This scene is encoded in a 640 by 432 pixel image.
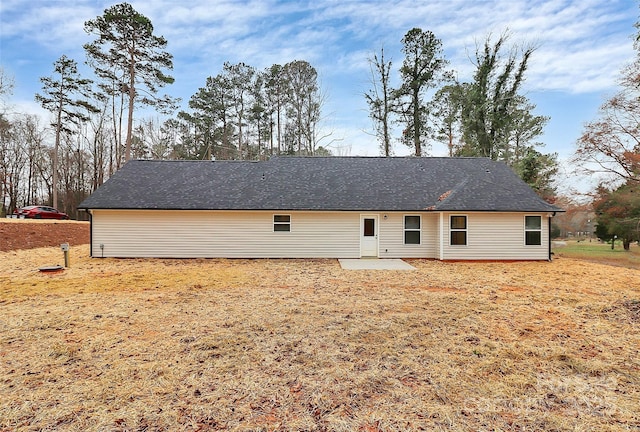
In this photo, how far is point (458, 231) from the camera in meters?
12.4

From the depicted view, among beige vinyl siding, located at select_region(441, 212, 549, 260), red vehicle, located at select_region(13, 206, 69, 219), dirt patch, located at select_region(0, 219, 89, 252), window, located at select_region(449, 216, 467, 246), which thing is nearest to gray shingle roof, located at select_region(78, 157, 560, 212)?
beige vinyl siding, located at select_region(441, 212, 549, 260)

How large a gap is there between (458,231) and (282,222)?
24.2 feet

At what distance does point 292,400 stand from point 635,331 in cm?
561

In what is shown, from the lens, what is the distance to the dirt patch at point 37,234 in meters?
14.3

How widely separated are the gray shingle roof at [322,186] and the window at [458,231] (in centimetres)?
68

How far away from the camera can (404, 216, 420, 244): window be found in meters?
12.9

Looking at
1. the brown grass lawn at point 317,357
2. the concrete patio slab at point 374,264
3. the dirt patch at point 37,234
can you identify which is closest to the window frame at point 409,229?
the concrete patio slab at point 374,264

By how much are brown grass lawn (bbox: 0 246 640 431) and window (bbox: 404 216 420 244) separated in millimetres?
5290

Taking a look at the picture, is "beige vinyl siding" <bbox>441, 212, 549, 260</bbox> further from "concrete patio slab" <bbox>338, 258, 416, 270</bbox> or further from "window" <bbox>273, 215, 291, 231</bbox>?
"window" <bbox>273, 215, 291, 231</bbox>

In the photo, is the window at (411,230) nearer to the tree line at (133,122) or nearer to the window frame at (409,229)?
the window frame at (409,229)

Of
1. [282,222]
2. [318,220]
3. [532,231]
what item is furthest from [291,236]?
[532,231]

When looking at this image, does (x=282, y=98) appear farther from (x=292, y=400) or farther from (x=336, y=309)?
(x=292, y=400)

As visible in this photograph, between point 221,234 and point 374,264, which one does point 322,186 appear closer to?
point 374,264

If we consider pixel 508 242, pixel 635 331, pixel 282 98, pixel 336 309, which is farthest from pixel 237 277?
pixel 282 98
